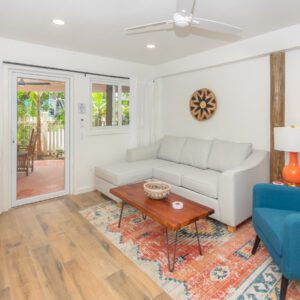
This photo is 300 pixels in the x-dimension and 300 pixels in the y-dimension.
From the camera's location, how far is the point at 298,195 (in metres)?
2.07

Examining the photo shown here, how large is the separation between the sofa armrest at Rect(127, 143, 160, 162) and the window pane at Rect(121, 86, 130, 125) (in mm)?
642

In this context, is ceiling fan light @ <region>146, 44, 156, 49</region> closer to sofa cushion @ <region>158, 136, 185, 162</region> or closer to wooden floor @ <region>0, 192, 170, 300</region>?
sofa cushion @ <region>158, 136, 185, 162</region>

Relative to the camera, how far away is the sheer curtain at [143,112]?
447 centimetres

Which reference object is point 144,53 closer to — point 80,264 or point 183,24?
point 183,24

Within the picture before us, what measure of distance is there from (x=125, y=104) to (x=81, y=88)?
0.95 metres

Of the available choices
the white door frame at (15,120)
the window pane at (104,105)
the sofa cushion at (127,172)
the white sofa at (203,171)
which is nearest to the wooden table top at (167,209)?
the white sofa at (203,171)

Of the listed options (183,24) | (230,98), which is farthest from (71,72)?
(230,98)

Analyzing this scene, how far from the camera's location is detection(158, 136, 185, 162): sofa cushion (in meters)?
4.11

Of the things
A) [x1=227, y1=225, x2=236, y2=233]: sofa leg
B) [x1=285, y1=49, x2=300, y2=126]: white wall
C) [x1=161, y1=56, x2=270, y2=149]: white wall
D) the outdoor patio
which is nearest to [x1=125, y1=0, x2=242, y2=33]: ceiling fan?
[x1=285, y1=49, x2=300, y2=126]: white wall

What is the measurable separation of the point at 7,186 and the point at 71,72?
1.99 m

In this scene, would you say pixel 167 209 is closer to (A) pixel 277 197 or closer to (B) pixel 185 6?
(A) pixel 277 197

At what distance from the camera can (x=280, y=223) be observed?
5.95ft

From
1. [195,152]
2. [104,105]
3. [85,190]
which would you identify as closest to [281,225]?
[195,152]

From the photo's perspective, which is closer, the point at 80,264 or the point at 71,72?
the point at 80,264
